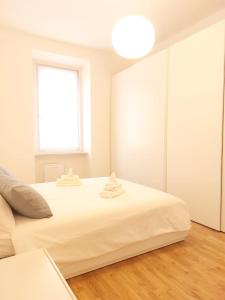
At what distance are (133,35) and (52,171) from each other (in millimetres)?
2760

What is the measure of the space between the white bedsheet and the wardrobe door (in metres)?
0.65

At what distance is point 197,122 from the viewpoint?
261 cm

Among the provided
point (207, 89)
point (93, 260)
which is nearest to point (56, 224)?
point (93, 260)

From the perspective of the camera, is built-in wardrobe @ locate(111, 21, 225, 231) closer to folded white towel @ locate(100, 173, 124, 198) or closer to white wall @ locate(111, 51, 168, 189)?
white wall @ locate(111, 51, 168, 189)

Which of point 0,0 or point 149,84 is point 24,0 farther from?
point 149,84

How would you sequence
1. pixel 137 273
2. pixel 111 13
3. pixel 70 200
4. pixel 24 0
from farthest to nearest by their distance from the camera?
pixel 111 13
pixel 24 0
pixel 70 200
pixel 137 273

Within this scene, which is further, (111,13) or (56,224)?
(111,13)

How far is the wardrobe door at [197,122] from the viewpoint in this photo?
2395 millimetres

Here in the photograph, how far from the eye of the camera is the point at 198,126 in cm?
260

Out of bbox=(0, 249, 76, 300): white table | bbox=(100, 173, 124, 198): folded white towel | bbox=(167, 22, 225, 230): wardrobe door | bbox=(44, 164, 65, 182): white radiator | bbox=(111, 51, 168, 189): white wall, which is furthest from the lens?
bbox=(44, 164, 65, 182): white radiator

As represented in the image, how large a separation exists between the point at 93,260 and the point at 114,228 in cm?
28

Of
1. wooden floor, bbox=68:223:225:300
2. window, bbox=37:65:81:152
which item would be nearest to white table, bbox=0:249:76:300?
wooden floor, bbox=68:223:225:300

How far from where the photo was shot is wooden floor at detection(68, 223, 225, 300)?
1.42 m

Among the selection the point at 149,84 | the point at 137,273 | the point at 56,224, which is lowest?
the point at 137,273
